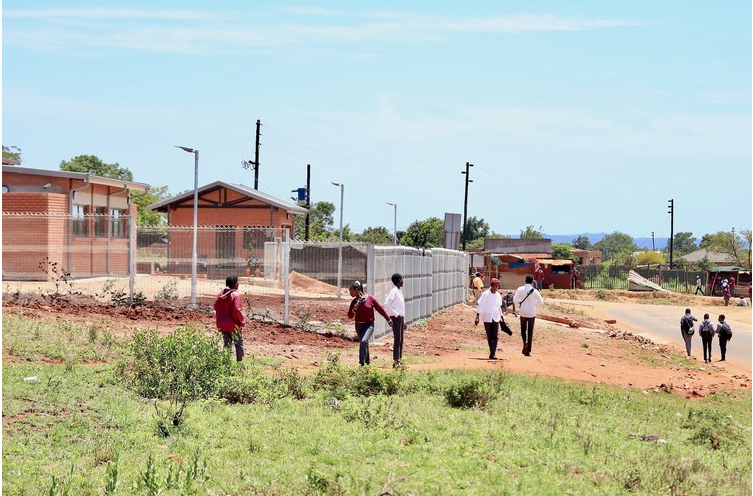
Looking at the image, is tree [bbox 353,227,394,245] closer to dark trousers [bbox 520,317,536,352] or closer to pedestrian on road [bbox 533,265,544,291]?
pedestrian on road [bbox 533,265,544,291]

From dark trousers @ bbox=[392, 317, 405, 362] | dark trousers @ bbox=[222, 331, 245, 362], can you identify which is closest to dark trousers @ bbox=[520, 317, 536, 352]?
dark trousers @ bbox=[392, 317, 405, 362]

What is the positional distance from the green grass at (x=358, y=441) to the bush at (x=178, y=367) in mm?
274

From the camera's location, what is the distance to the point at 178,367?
1141 cm

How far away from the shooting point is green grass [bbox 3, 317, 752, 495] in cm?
767

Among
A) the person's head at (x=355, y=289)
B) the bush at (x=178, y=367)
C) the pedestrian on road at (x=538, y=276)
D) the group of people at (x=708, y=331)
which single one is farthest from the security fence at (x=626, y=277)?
the bush at (x=178, y=367)

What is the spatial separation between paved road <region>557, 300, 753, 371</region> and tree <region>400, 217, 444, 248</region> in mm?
40036

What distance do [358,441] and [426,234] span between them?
89.4 meters

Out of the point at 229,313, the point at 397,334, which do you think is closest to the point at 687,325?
the point at 397,334

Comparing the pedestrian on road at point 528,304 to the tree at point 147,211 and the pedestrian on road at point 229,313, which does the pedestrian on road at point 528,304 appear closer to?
the pedestrian on road at point 229,313

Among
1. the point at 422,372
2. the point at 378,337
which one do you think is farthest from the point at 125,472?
the point at 378,337

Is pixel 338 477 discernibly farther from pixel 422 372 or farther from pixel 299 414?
pixel 422 372

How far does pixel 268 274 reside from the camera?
2227 cm

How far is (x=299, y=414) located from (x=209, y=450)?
183cm

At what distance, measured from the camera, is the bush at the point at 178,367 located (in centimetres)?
1133
